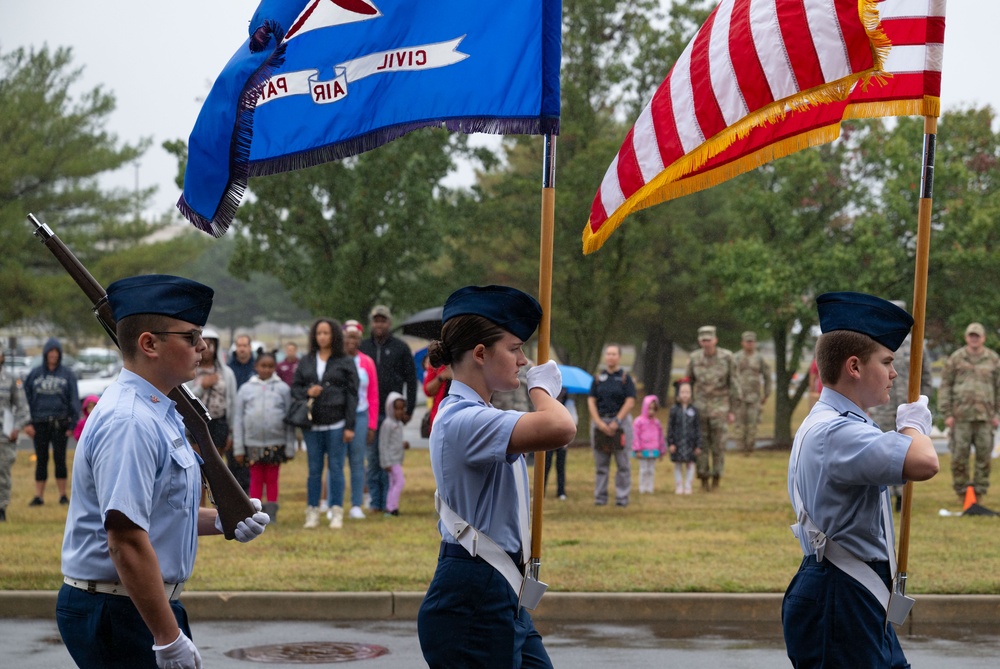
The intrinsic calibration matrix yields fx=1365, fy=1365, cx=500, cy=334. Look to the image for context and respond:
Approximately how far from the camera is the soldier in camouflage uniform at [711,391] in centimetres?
1752

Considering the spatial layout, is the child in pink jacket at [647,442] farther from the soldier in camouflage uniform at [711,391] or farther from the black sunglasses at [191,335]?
the black sunglasses at [191,335]

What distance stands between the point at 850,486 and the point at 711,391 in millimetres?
13181

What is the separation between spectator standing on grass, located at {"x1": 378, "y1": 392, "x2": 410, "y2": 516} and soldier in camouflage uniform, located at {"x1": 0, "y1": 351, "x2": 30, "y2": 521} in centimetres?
380

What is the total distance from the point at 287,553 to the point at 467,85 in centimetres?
649

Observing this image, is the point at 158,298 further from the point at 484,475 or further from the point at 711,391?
the point at 711,391

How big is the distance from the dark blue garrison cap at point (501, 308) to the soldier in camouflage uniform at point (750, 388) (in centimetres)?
1847

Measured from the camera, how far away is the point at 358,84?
19.5 feet

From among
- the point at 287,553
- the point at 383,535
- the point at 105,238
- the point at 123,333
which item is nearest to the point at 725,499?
the point at 383,535

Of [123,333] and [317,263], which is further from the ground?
[317,263]

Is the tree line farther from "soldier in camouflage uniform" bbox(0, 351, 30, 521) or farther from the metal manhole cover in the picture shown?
the metal manhole cover

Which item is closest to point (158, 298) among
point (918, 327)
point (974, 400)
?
point (918, 327)

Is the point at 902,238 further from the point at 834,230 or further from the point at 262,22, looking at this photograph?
the point at 262,22

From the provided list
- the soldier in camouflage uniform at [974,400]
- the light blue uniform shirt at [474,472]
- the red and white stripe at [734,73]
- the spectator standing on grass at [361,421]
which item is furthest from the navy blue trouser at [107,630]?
the soldier in camouflage uniform at [974,400]

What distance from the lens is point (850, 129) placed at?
2889cm
